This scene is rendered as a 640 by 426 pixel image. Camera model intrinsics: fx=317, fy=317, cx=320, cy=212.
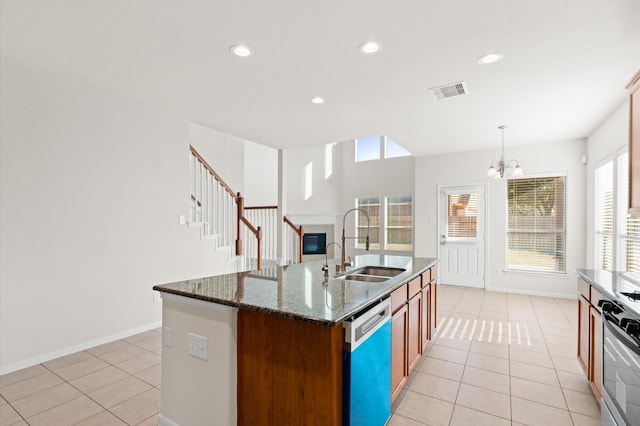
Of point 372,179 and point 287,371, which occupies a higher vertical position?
point 372,179

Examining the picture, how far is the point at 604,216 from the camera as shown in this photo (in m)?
4.55

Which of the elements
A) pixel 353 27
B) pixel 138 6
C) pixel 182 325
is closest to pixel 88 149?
pixel 138 6

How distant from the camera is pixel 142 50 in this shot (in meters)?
2.56

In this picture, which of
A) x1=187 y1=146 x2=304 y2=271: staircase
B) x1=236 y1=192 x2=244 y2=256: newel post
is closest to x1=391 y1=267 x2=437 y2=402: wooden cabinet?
x1=187 y1=146 x2=304 y2=271: staircase

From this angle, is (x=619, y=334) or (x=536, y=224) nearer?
(x=619, y=334)

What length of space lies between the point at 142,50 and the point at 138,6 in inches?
23.1

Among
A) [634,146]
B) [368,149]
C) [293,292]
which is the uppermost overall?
[368,149]

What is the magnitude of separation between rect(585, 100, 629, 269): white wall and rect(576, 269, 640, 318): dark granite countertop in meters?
1.90

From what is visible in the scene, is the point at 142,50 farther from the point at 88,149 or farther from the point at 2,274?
Answer: the point at 2,274

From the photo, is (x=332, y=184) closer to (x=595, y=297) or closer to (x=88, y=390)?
(x=595, y=297)

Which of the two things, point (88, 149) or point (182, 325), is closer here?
point (182, 325)

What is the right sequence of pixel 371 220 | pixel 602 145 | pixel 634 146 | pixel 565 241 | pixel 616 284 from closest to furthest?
pixel 616 284
pixel 634 146
pixel 602 145
pixel 565 241
pixel 371 220

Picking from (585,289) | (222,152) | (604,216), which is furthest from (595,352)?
(222,152)

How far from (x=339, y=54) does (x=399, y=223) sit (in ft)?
22.4
